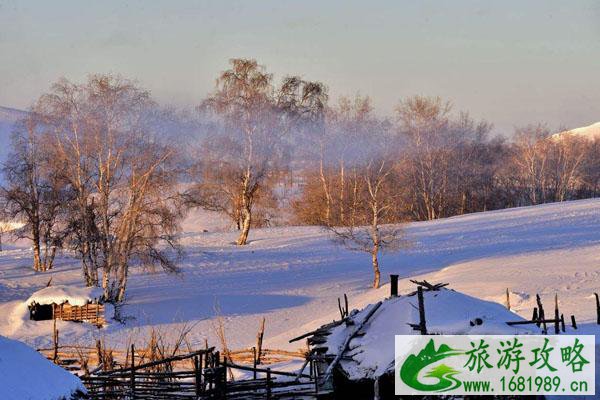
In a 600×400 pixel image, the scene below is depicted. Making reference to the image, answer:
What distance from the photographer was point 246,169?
4281cm

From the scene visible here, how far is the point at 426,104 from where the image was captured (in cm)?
5800

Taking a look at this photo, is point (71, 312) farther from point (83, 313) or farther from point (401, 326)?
point (401, 326)

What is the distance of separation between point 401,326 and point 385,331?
1.22 feet

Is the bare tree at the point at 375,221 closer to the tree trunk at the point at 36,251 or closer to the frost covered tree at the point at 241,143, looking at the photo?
the frost covered tree at the point at 241,143

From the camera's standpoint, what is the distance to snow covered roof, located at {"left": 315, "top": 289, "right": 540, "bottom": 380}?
12.8 meters

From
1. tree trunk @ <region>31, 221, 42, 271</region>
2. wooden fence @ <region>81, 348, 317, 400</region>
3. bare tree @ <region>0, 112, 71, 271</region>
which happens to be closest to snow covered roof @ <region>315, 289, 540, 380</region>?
wooden fence @ <region>81, 348, 317, 400</region>

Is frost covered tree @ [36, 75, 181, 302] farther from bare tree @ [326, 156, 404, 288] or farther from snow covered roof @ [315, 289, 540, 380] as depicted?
snow covered roof @ [315, 289, 540, 380]

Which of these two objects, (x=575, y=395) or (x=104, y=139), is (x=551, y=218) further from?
(x=575, y=395)

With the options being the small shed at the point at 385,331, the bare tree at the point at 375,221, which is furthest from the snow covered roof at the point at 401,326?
the bare tree at the point at 375,221

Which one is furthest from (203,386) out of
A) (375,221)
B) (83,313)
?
(375,221)

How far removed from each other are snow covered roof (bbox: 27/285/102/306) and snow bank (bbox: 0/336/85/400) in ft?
61.8

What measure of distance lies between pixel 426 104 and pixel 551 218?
58.0 feet

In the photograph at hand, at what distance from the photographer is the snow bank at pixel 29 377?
983 cm

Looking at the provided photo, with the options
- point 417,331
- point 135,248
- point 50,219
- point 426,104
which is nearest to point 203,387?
point 417,331
